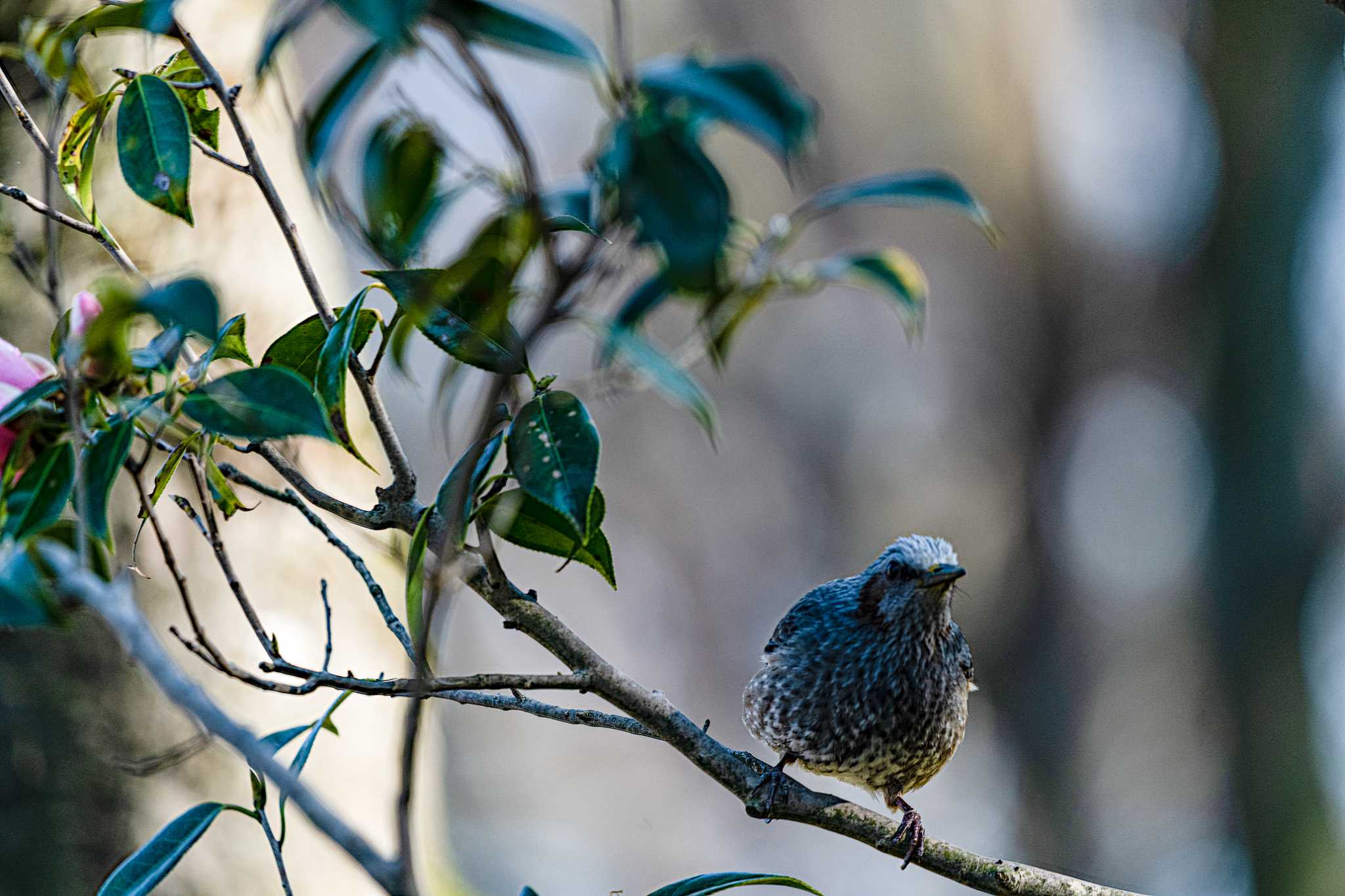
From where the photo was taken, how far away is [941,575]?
133cm

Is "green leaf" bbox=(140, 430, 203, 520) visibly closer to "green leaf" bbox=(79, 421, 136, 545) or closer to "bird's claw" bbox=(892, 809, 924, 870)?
"green leaf" bbox=(79, 421, 136, 545)

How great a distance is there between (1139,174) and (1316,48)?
0.80 meters

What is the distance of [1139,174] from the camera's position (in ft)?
15.8

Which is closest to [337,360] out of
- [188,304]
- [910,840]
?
[188,304]

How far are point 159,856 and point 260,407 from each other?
39 centimetres

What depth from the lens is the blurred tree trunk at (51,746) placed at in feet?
6.34

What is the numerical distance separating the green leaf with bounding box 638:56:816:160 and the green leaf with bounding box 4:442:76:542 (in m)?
0.44

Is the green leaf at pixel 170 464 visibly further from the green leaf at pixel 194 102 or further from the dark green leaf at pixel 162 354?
the green leaf at pixel 194 102

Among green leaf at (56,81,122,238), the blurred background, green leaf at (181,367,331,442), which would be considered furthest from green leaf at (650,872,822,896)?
the blurred background

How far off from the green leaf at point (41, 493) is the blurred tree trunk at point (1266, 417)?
4542 millimetres

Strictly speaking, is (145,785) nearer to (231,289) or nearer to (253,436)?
(231,289)

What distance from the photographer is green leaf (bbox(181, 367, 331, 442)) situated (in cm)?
63

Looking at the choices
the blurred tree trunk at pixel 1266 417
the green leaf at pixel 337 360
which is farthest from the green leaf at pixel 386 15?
the blurred tree trunk at pixel 1266 417

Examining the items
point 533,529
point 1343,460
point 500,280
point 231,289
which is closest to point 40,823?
point 231,289
